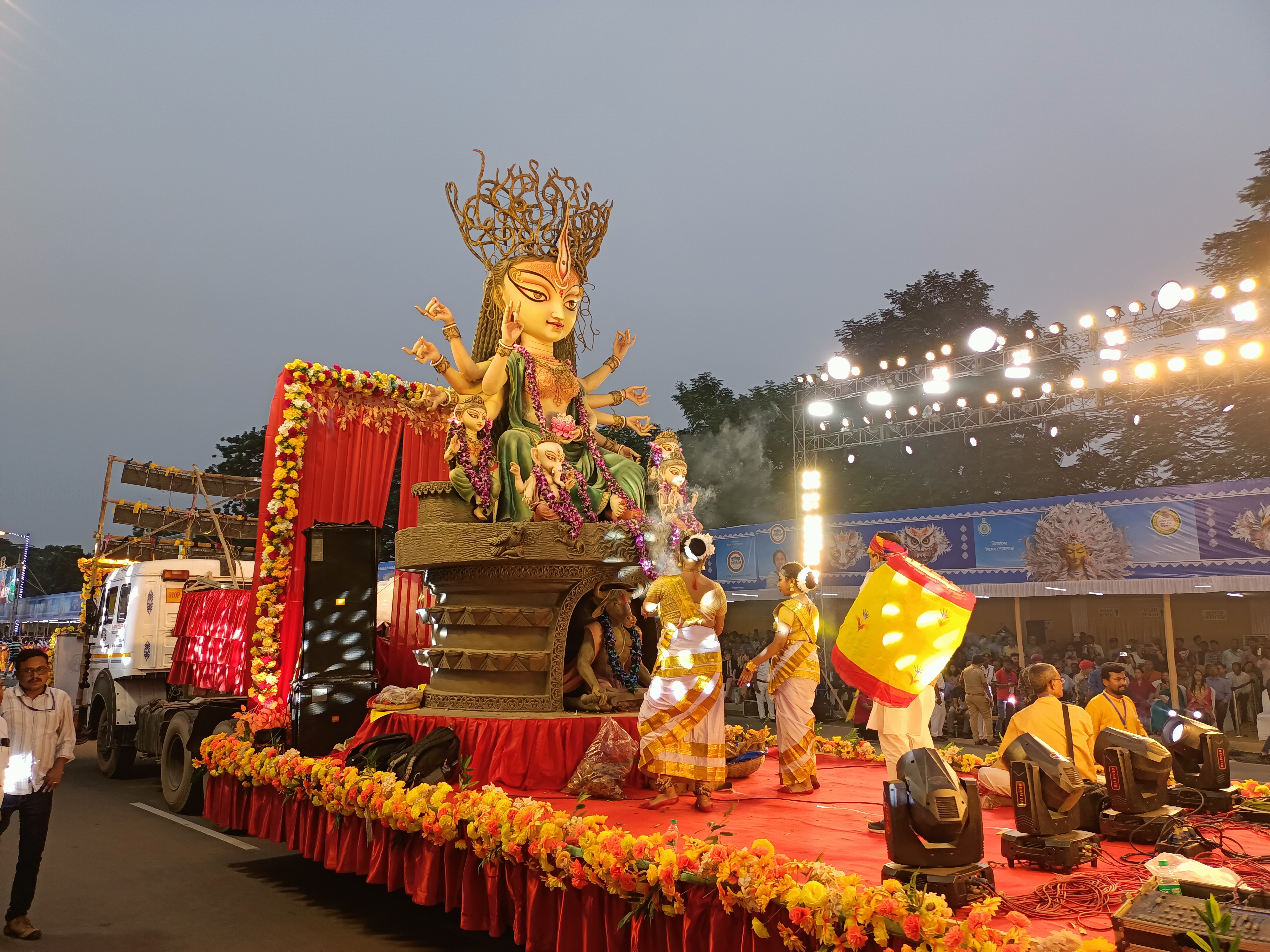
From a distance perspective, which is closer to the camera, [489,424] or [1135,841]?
[1135,841]

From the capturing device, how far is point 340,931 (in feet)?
18.3

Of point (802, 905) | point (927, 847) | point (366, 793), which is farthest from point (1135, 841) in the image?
point (366, 793)

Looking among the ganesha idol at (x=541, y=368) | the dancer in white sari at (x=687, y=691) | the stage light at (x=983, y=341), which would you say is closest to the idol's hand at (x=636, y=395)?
the ganesha idol at (x=541, y=368)

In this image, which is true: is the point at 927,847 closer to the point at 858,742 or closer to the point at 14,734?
the point at 858,742

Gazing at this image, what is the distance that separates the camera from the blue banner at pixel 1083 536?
11688 millimetres

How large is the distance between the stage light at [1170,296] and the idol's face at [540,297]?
876 centimetres

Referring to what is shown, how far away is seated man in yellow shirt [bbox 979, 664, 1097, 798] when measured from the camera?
17.0 feet

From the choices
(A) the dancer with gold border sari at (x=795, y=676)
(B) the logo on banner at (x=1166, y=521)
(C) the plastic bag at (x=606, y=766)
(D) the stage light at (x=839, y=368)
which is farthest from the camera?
(D) the stage light at (x=839, y=368)

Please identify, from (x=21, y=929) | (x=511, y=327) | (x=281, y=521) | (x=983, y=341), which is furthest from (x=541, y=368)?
(x=983, y=341)

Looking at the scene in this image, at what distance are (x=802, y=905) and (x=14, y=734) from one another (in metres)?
4.74

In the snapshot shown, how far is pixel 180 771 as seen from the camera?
9.02 meters

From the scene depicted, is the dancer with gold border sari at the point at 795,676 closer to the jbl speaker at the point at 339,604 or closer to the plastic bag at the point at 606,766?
the plastic bag at the point at 606,766

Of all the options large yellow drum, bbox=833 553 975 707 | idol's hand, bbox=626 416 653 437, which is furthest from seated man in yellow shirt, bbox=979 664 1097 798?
idol's hand, bbox=626 416 653 437

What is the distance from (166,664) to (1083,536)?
13.1m
